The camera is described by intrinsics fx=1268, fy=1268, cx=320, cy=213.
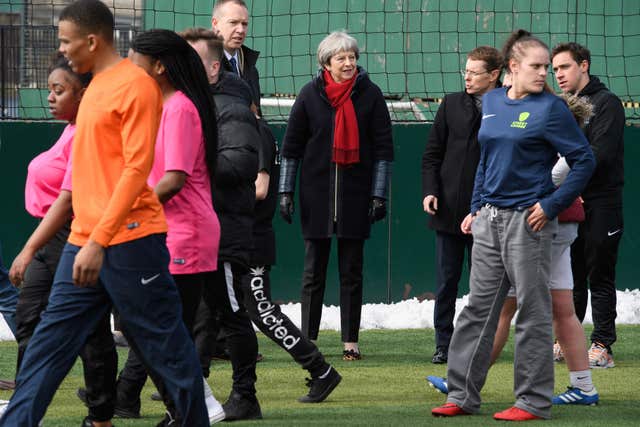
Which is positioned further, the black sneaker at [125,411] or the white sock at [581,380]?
the white sock at [581,380]

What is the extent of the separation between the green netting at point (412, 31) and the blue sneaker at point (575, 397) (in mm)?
5174

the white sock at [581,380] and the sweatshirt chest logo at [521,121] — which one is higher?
the sweatshirt chest logo at [521,121]

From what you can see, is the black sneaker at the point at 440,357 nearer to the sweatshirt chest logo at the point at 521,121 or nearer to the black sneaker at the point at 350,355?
the black sneaker at the point at 350,355

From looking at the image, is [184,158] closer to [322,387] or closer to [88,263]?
[88,263]

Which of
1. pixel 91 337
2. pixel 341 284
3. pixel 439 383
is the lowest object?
pixel 439 383

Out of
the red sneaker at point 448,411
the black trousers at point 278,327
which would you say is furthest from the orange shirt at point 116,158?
the red sneaker at point 448,411

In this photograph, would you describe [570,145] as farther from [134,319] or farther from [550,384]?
[134,319]

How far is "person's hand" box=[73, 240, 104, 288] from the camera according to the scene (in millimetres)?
4316

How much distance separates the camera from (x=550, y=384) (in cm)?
597

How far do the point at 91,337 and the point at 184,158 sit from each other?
84 centimetres

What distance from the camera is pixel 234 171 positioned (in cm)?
571

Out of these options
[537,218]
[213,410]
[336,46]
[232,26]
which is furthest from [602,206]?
[213,410]

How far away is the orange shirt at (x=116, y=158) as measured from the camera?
14.2ft

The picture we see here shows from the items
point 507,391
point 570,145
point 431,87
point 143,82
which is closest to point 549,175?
point 570,145
